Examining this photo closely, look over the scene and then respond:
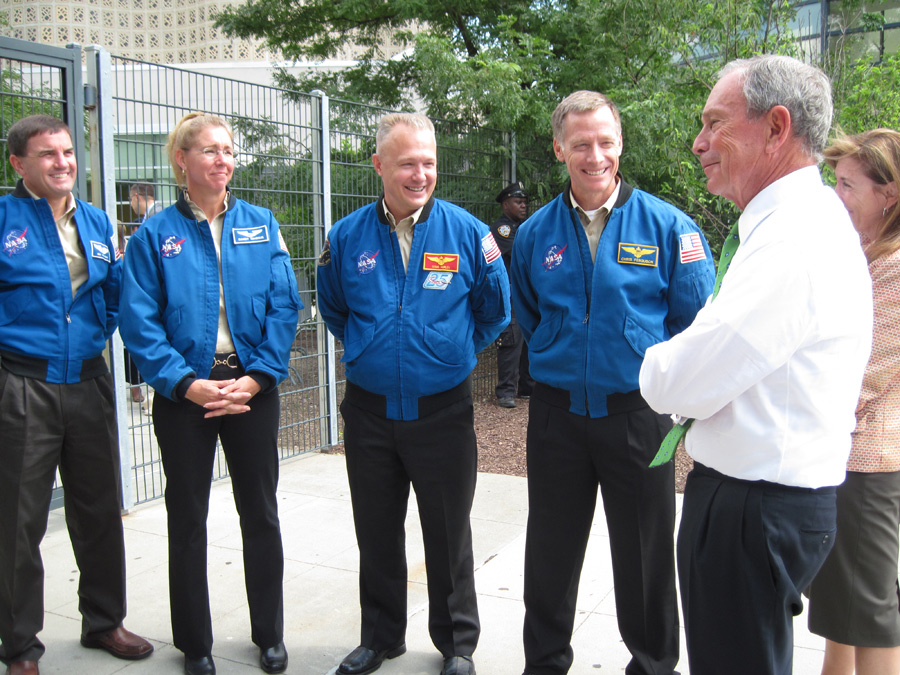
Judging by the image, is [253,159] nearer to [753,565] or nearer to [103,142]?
[103,142]

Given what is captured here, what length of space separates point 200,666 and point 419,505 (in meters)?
1.02

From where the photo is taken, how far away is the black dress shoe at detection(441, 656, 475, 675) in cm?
295

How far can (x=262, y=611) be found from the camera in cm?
309

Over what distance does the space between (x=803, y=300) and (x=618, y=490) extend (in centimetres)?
126

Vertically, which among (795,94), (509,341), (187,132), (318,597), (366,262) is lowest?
(318,597)

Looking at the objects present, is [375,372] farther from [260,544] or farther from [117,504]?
[117,504]

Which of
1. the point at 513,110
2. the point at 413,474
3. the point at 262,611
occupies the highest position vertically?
the point at 513,110

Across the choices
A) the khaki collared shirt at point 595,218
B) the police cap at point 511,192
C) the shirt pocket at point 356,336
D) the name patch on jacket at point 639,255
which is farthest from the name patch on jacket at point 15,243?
the police cap at point 511,192

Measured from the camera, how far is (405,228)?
3014 mm

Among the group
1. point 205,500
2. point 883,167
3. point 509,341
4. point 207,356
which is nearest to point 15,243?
point 207,356

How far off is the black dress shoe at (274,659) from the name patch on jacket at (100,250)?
1689 millimetres

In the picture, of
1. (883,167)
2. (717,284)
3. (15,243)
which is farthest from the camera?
(15,243)

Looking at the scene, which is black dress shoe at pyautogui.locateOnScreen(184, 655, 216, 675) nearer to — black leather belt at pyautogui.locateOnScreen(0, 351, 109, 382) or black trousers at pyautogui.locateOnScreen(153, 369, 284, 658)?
black trousers at pyautogui.locateOnScreen(153, 369, 284, 658)

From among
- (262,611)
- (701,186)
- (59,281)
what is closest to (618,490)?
(262,611)
